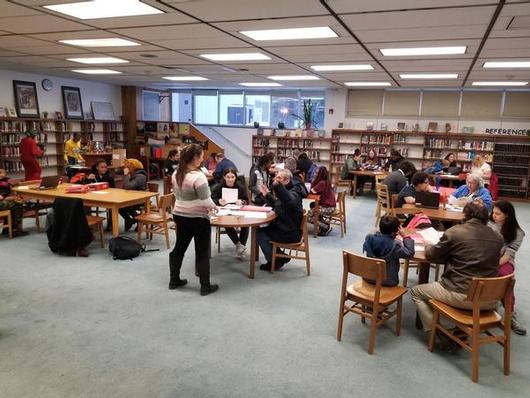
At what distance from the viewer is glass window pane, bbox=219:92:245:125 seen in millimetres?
13828

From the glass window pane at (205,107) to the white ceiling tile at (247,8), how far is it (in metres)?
10.4

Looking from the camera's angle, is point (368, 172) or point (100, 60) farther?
point (368, 172)

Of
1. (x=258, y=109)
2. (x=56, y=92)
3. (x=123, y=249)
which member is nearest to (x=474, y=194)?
(x=123, y=249)

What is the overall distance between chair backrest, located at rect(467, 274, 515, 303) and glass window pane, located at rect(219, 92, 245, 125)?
1178cm

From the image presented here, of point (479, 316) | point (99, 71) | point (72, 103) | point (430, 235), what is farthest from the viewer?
point (72, 103)

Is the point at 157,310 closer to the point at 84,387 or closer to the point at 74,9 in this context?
the point at 84,387

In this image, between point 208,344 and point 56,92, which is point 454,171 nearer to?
point 208,344

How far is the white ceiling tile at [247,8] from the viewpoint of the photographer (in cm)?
346

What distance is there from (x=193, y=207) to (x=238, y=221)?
625mm

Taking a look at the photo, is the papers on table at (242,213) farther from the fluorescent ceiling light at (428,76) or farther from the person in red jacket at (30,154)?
the person in red jacket at (30,154)

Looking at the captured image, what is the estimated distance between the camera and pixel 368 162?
11.5 m

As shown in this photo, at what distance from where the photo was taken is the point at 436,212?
4945mm

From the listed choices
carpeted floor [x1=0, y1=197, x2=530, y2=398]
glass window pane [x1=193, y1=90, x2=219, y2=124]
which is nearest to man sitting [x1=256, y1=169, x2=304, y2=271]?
carpeted floor [x1=0, y1=197, x2=530, y2=398]

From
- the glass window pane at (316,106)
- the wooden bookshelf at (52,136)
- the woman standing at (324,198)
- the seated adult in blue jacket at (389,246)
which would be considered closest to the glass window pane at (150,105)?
the wooden bookshelf at (52,136)
